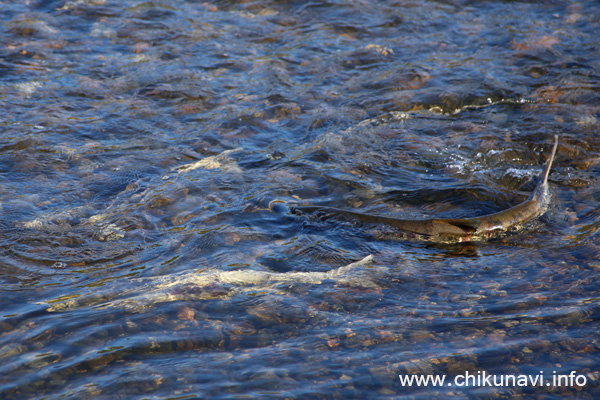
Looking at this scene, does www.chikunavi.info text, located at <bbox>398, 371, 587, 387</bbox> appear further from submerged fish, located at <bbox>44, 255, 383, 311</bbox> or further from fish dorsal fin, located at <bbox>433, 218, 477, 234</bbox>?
fish dorsal fin, located at <bbox>433, 218, 477, 234</bbox>

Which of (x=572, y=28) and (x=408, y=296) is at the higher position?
(x=572, y=28)

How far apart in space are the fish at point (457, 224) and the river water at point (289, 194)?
12cm

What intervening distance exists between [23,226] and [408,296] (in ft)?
9.28

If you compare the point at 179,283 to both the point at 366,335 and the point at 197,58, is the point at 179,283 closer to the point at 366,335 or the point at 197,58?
the point at 366,335

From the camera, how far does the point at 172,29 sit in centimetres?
791

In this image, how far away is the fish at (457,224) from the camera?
4199 mm

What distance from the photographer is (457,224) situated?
4191 mm

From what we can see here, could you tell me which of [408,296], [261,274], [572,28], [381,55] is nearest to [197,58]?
[381,55]

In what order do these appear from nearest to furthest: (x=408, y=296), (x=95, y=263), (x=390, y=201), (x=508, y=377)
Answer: (x=508, y=377)
(x=408, y=296)
(x=95, y=263)
(x=390, y=201)

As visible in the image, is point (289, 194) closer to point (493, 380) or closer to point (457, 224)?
point (457, 224)

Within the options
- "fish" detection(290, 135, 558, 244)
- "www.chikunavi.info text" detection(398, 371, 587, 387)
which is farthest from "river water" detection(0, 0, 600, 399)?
"fish" detection(290, 135, 558, 244)

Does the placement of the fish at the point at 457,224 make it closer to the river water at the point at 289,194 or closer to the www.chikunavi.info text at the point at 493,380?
the river water at the point at 289,194

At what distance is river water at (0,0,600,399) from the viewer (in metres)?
3.00

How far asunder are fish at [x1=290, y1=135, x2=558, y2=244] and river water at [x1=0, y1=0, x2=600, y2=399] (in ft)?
0.38
